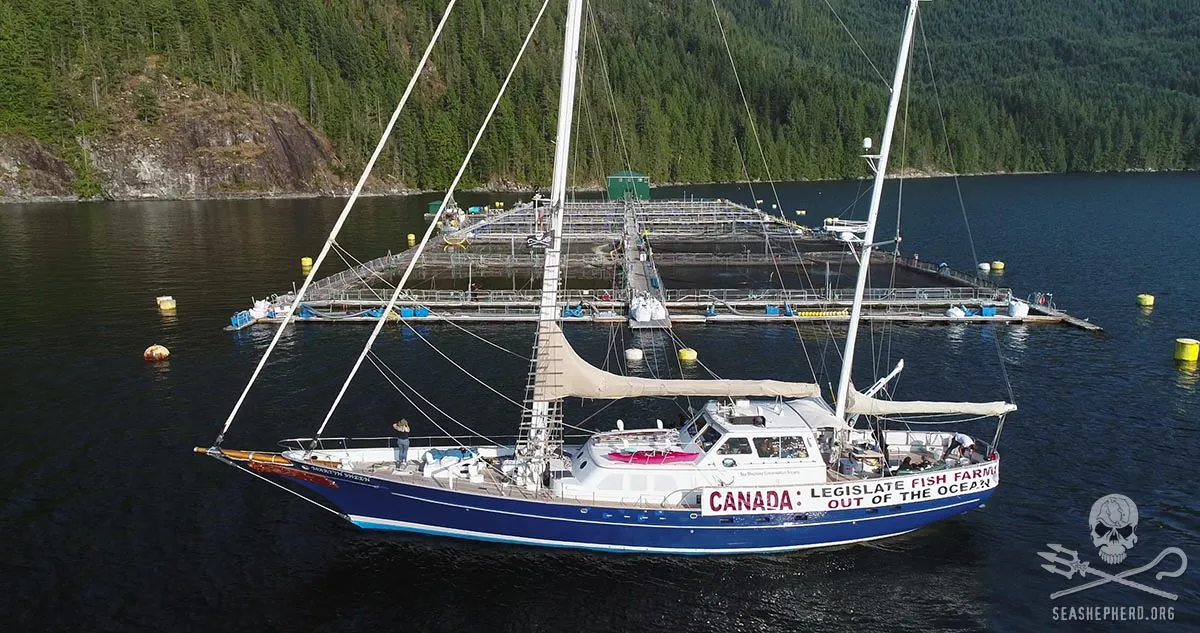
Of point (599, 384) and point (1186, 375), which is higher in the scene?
point (599, 384)

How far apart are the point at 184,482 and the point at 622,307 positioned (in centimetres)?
3988

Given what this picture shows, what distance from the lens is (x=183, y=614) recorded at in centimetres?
2747

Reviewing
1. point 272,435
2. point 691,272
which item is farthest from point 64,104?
point 272,435

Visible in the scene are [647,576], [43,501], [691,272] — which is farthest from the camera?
[691,272]

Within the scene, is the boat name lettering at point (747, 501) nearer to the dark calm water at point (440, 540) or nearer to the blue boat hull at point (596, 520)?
the blue boat hull at point (596, 520)

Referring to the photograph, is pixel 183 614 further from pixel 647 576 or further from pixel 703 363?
pixel 703 363

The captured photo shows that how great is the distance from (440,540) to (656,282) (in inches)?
2016

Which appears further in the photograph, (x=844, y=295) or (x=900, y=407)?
(x=844, y=295)

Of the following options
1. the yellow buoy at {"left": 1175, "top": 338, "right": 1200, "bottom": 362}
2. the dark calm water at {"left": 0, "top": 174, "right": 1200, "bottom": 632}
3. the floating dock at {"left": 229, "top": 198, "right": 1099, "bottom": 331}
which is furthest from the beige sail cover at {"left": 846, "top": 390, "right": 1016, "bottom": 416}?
the yellow buoy at {"left": 1175, "top": 338, "right": 1200, "bottom": 362}

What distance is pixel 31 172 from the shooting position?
175 m

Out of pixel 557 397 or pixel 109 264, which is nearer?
pixel 557 397

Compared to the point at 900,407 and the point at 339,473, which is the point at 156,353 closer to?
the point at 339,473

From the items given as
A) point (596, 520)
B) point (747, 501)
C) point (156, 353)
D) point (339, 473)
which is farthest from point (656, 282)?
point (339, 473)

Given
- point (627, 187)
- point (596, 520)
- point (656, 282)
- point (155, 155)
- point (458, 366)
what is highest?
point (155, 155)
